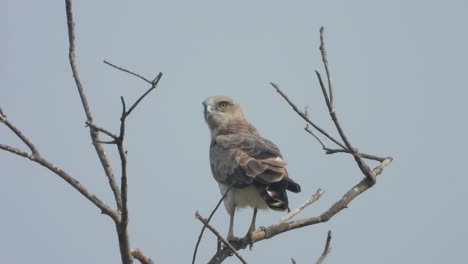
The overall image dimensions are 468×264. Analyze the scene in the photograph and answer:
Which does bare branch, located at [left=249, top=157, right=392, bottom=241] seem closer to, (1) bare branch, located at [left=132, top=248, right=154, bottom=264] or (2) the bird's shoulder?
(1) bare branch, located at [left=132, top=248, right=154, bottom=264]

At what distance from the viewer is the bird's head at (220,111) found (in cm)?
988

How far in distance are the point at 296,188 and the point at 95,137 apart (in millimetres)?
2722

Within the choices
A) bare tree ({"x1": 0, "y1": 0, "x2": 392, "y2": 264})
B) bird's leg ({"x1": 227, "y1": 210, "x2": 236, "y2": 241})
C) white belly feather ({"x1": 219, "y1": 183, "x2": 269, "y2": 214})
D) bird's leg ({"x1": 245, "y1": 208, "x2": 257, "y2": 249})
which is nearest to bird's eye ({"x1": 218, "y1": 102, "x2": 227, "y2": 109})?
white belly feather ({"x1": 219, "y1": 183, "x2": 269, "y2": 214})

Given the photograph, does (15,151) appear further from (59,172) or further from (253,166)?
(253,166)

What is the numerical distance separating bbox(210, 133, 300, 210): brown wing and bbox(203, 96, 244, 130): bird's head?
84 centimetres

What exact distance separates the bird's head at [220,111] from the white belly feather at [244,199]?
206 centimetres

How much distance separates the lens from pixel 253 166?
24.1 feet

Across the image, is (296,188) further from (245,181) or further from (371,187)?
A: (371,187)

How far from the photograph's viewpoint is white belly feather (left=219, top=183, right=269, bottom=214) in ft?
24.4

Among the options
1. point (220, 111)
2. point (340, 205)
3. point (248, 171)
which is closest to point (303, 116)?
point (340, 205)

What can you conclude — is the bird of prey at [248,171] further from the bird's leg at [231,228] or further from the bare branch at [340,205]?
the bare branch at [340,205]

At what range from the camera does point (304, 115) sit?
457 centimetres

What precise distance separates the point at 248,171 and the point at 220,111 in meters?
2.82

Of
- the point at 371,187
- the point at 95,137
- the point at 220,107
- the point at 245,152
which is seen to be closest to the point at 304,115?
the point at 371,187
